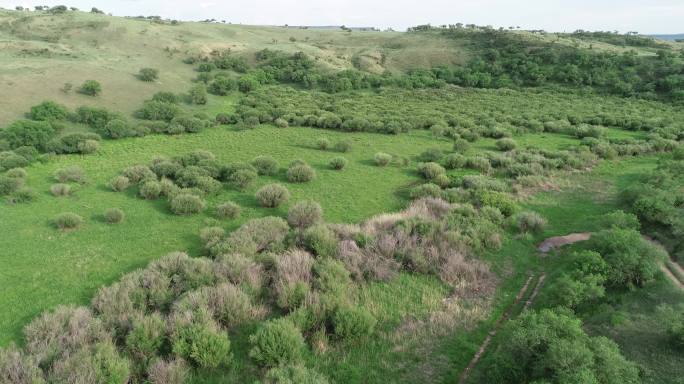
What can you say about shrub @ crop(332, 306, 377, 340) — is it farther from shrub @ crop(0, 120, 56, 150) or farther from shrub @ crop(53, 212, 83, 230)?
shrub @ crop(0, 120, 56, 150)

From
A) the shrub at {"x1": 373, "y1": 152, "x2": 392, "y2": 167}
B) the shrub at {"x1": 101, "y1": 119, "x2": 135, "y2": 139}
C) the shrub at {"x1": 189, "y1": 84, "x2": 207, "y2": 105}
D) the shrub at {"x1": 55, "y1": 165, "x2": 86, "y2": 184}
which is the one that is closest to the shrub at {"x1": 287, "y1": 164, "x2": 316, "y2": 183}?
the shrub at {"x1": 373, "y1": 152, "x2": 392, "y2": 167}

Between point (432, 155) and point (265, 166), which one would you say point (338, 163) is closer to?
point (265, 166)

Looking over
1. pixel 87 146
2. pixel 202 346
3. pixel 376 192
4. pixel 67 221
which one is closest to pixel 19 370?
pixel 202 346

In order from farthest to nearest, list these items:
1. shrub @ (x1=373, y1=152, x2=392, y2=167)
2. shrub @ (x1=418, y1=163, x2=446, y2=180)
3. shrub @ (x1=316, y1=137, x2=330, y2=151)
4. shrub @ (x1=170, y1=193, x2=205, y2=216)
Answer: shrub @ (x1=316, y1=137, x2=330, y2=151) → shrub @ (x1=373, y1=152, x2=392, y2=167) → shrub @ (x1=418, y1=163, x2=446, y2=180) → shrub @ (x1=170, y1=193, x2=205, y2=216)

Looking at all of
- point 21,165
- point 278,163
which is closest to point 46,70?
point 21,165

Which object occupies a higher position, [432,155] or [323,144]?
[323,144]
